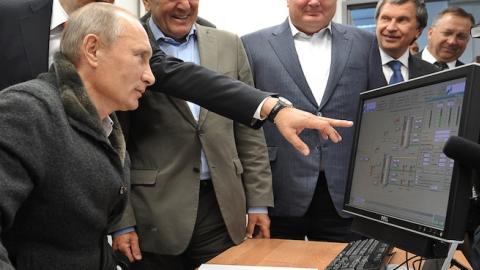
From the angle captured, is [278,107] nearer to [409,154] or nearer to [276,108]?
[276,108]

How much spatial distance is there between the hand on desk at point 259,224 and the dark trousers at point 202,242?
10 cm

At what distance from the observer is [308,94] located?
196 centimetres

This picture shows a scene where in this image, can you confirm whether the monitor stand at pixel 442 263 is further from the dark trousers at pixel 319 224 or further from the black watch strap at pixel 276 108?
the dark trousers at pixel 319 224

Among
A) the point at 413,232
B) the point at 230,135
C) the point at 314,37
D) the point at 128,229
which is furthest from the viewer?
the point at 314,37

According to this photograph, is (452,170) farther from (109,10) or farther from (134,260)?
(134,260)

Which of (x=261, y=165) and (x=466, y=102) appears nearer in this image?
(x=466, y=102)

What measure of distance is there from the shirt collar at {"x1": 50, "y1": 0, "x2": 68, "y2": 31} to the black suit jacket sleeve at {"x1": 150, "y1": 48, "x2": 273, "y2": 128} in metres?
0.30

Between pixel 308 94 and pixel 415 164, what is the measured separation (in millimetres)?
892

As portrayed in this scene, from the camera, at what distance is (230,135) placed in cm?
183

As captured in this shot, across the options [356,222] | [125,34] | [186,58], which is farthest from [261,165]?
[125,34]

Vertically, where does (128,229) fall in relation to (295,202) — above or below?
below

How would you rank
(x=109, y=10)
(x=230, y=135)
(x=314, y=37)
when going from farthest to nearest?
(x=314, y=37) < (x=230, y=135) < (x=109, y=10)

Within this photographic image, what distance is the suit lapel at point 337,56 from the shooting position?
1.96m

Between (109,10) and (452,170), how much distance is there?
0.88m
